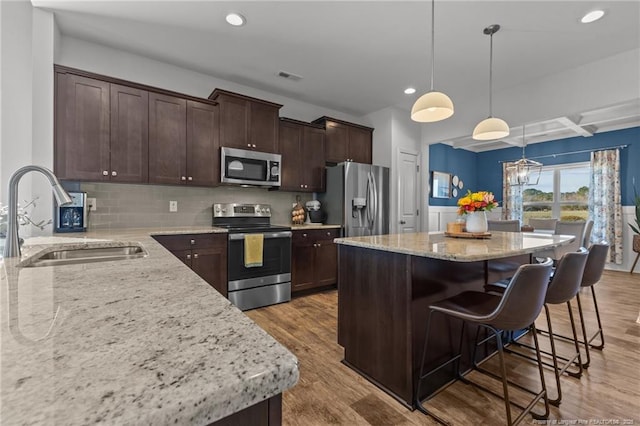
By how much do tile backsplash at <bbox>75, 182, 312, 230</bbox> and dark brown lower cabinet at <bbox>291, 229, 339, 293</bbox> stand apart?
0.84m

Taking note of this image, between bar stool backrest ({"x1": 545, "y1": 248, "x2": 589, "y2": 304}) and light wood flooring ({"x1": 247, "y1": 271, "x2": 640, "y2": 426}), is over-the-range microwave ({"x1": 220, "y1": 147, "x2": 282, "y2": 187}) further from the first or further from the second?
bar stool backrest ({"x1": 545, "y1": 248, "x2": 589, "y2": 304})

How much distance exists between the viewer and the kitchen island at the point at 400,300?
164cm

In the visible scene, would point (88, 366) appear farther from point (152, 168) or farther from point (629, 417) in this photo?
point (152, 168)

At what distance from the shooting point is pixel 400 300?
1.69 m

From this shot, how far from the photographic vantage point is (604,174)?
5.39 m

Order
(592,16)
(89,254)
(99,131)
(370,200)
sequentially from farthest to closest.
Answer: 1. (370,200)
2. (99,131)
3. (592,16)
4. (89,254)

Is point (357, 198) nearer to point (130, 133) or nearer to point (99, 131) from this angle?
point (130, 133)

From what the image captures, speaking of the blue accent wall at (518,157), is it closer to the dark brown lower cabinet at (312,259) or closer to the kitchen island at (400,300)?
the dark brown lower cabinet at (312,259)

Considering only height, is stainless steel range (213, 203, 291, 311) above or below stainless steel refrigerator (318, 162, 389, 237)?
below

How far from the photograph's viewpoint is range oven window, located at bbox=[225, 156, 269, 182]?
3307mm

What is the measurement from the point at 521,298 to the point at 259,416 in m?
1.35

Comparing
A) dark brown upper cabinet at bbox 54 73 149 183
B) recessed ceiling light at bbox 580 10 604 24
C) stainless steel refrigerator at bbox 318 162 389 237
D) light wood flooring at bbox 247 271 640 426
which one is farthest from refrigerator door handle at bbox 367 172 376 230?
dark brown upper cabinet at bbox 54 73 149 183

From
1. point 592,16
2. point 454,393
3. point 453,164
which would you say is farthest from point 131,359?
point 453,164

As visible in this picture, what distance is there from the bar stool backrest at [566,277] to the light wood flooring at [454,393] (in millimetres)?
589
